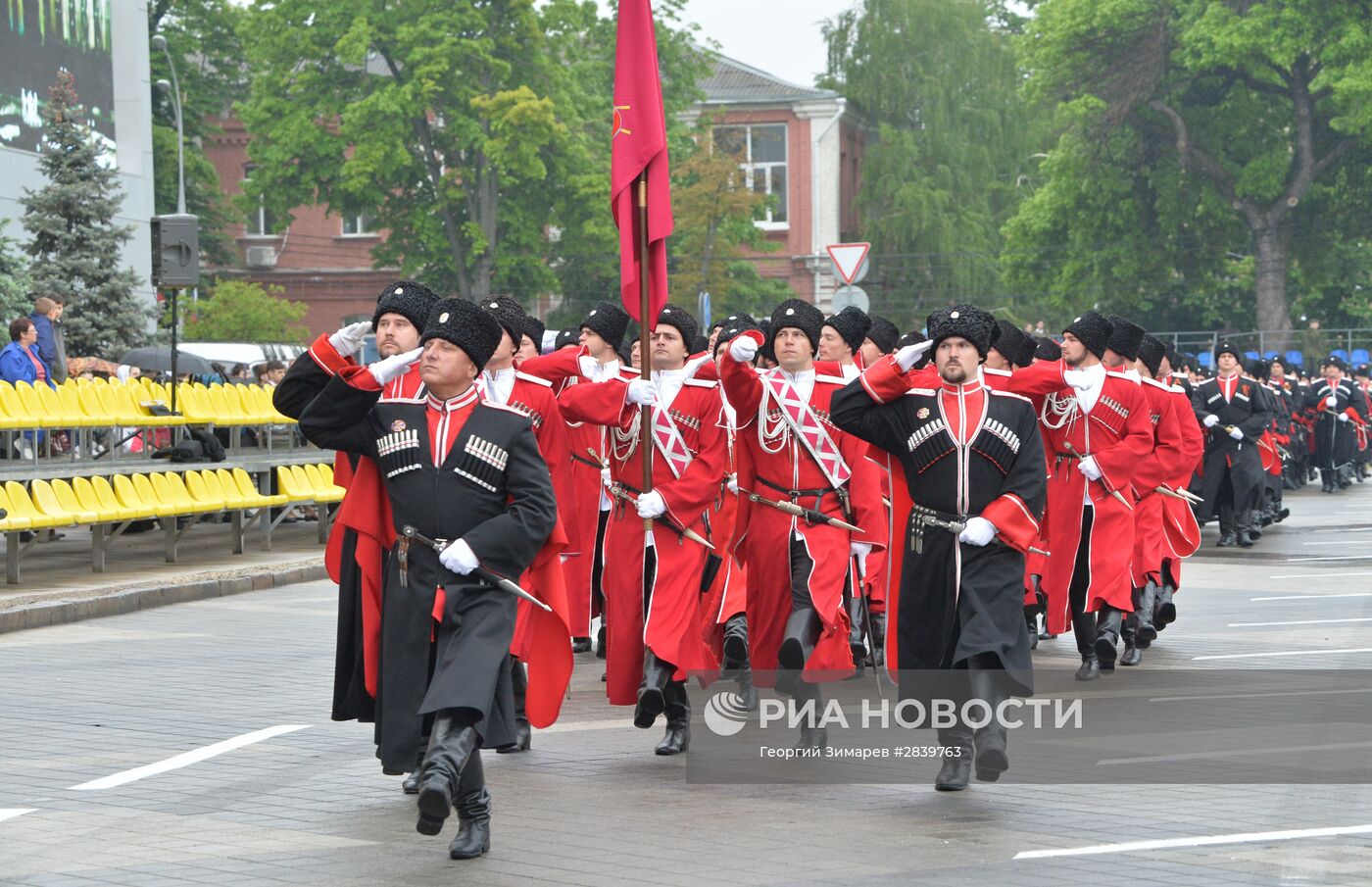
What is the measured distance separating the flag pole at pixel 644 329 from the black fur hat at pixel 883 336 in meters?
3.62

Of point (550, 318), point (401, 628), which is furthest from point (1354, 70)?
point (401, 628)

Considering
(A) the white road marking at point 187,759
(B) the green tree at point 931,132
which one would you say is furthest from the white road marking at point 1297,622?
(B) the green tree at point 931,132

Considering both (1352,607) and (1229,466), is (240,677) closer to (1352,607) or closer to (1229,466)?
(1352,607)

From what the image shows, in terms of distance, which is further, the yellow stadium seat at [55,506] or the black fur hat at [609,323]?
the yellow stadium seat at [55,506]

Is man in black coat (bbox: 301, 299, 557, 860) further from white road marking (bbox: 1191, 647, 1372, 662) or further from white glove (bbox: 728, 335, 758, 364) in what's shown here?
white road marking (bbox: 1191, 647, 1372, 662)

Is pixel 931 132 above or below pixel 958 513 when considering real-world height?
above

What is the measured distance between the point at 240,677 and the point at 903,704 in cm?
483

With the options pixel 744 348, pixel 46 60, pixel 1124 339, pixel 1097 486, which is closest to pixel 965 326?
pixel 744 348

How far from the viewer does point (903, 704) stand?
8812 millimetres

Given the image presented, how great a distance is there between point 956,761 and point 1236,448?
51.1 feet

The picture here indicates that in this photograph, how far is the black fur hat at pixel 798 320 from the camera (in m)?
10.0

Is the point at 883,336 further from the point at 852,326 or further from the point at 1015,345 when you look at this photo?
the point at 852,326

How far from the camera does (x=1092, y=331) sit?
1248 centimetres

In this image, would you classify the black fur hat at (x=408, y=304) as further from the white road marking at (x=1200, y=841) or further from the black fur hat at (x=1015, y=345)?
the black fur hat at (x=1015, y=345)
